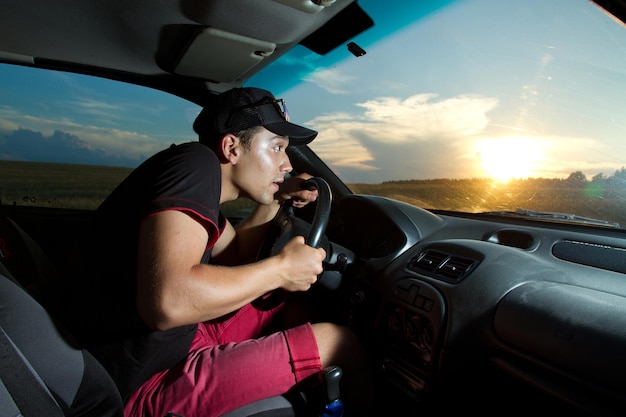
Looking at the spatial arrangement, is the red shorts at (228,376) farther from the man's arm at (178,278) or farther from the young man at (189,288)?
the man's arm at (178,278)

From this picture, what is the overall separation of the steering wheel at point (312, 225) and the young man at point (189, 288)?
0.09 meters

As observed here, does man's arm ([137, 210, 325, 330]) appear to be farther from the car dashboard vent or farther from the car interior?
the car dashboard vent

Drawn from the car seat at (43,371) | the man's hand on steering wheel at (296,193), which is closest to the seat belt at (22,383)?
the car seat at (43,371)

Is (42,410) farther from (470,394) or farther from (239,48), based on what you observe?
(239,48)

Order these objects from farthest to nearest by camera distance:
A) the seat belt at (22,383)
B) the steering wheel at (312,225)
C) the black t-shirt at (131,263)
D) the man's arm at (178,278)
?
the steering wheel at (312,225)
the black t-shirt at (131,263)
the man's arm at (178,278)
the seat belt at (22,383)

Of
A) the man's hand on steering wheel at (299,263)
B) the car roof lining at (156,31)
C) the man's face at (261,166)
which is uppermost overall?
the car roof lining at (156,31)

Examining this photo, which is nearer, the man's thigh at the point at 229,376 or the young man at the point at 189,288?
the young man at the point at 189,288

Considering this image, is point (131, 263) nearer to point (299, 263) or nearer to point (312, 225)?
point (299, 263)

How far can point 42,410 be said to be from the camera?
3.39 ft

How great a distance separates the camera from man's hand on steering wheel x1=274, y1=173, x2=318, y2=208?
217 centimetres

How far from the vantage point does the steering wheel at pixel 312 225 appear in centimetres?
161

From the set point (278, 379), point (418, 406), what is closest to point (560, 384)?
point (418, 406)

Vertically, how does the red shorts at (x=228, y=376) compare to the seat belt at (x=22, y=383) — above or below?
below

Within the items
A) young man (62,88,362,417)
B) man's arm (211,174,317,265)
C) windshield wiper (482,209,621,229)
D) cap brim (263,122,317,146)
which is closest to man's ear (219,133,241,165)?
young man (62,88,362,417)
